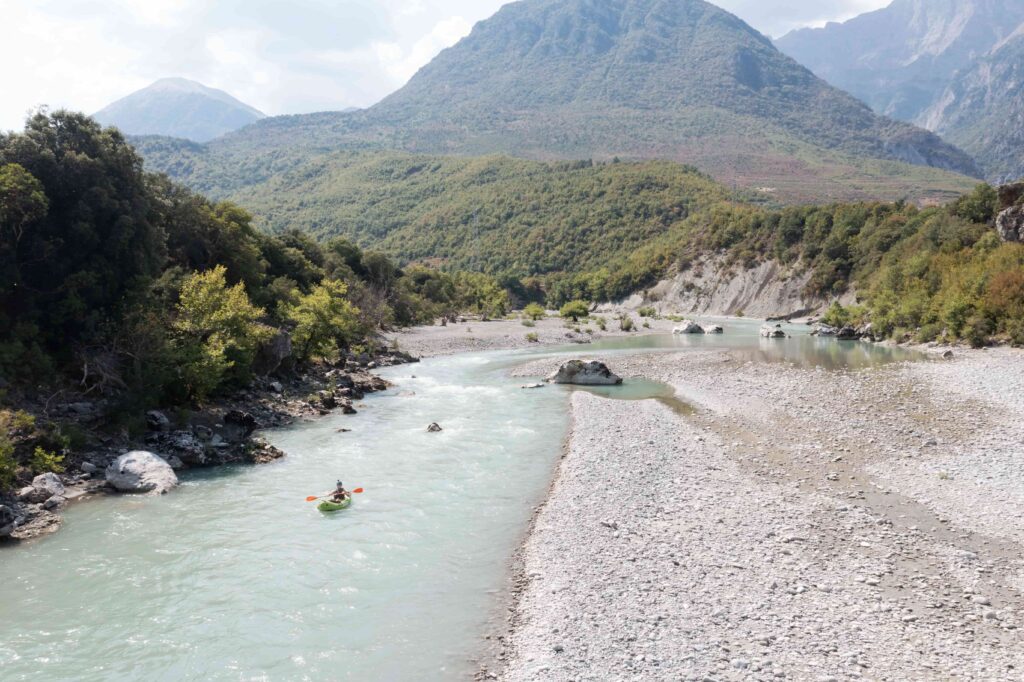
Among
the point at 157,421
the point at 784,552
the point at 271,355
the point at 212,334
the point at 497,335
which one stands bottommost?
the point at 784,552

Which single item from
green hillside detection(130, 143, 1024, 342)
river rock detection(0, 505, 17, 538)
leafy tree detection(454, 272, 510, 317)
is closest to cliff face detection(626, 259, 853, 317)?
green hillside detection(130, 143, 1024, 342)

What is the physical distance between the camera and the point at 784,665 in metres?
9.68

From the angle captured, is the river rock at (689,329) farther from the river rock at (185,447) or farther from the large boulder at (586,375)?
the river rock at (185,447)

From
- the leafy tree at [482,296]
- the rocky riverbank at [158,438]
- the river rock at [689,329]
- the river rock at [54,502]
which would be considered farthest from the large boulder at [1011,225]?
the river rock at [54,502]

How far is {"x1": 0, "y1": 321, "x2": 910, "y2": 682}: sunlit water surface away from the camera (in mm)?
10734

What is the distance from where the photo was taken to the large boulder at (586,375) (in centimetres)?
3862

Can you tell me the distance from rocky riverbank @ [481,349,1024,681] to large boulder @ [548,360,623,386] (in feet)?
38.4

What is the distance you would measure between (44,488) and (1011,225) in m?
71.9

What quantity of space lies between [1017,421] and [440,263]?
145601 millimetres

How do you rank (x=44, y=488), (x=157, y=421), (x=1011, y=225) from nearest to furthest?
(x=44, y=488) → (x=157, y=421) → (x=1011, y=225)

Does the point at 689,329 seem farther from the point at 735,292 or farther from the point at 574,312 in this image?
the point at 735,292

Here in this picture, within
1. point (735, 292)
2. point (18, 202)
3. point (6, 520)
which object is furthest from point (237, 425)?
point (735, 292)

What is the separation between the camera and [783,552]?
45.0 ft

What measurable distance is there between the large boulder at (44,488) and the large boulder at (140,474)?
4.50ft
